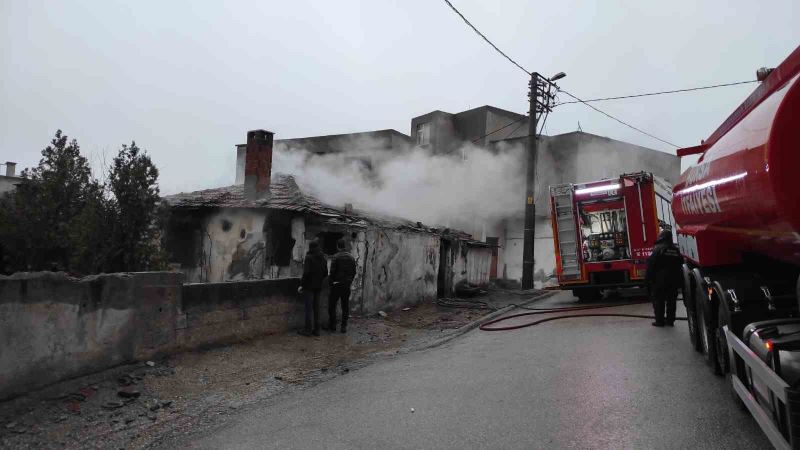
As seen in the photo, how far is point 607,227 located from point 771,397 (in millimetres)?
10725

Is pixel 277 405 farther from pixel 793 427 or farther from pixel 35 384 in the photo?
pixel 793 427

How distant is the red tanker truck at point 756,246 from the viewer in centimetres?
293

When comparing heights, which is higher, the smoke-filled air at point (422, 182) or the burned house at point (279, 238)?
the smoke-filled air at point (422, 182)

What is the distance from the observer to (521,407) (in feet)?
15.9

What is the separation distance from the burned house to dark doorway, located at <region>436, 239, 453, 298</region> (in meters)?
0.60

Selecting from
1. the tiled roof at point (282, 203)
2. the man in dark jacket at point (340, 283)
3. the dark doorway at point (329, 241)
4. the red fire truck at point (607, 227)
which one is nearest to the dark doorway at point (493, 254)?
the tiled roof at point (282, 203)

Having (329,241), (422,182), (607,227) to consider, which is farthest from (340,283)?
(422,182)

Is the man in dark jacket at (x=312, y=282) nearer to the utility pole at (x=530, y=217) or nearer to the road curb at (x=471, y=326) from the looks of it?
the road curb at (x=471, y=326)

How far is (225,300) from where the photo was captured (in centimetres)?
776

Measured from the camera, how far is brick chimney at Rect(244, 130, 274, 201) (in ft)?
45.4

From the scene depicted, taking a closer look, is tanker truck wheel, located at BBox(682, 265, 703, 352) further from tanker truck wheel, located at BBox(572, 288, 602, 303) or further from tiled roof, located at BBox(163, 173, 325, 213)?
tiled roof, located at BBox(163, 173, 325, 213)

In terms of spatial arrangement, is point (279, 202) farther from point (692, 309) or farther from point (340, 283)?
point (692, 309)

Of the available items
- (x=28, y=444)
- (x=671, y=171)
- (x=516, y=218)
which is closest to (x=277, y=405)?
(x=28, y=444)

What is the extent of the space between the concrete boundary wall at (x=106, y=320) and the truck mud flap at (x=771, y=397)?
5.63 meters
